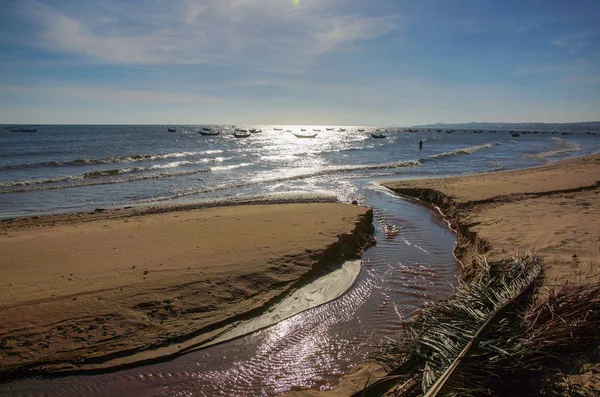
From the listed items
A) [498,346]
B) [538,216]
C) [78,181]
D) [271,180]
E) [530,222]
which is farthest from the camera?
[271,180]

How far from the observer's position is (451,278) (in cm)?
783

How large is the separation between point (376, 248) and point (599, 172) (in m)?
17.1

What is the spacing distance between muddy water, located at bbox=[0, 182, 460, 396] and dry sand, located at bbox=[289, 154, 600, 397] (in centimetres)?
55

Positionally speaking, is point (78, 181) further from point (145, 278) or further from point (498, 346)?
point (498, 346)

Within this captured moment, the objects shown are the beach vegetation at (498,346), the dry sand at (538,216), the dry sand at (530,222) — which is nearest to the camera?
the beach vegetation at (498,346)

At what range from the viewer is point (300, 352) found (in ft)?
17.3

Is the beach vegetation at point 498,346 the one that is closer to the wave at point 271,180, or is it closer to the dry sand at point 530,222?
the dry sand at point 530,222

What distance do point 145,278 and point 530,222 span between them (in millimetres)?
9718

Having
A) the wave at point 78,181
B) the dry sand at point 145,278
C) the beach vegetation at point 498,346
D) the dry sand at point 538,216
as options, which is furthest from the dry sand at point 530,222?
the wave at point 78,181

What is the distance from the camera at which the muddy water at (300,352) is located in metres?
4.52

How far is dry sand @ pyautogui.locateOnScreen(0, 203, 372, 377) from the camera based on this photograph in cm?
511

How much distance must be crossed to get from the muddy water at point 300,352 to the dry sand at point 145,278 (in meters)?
0.31

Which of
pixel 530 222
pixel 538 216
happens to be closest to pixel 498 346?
pixel 530 222

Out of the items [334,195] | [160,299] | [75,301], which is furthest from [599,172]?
[75,301]
